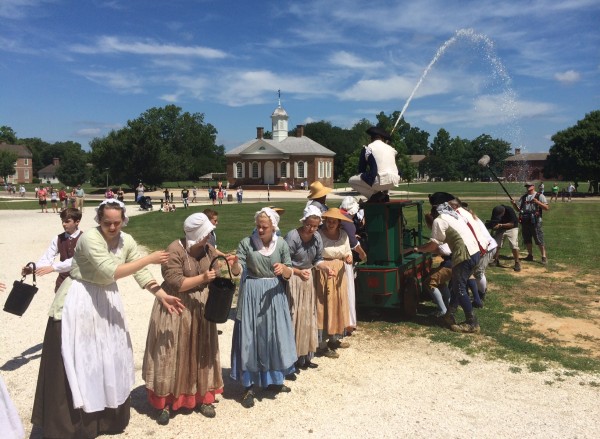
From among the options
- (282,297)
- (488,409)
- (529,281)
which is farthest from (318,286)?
(529,281)

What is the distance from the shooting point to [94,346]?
4.05m

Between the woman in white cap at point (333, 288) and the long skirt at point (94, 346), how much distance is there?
268cm

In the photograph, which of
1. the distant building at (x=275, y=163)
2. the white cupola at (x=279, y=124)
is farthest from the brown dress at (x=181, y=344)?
the white cupola at (x=279, y=124)

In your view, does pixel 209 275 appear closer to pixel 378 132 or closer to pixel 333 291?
pixel 333 291

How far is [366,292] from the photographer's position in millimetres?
7488

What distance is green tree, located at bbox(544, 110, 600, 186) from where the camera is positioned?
1939 inches

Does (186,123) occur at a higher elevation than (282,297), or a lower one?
higher

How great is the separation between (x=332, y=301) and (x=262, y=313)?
1.45 meters

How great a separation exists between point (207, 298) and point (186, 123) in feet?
340

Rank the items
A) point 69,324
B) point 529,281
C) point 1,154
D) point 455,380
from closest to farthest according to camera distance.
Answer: point 69,324 → point 455,380 → point 529,281 → point 1,154

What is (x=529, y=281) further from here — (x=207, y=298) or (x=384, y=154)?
(x=207, y=298)

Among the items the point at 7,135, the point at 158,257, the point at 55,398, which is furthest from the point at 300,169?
the point at 7,135

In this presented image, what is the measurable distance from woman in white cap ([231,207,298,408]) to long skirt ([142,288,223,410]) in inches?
16.3

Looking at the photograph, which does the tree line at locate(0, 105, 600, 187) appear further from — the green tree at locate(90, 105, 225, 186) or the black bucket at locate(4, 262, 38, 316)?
the black bucket at locate(4, 262, 38, 316)
